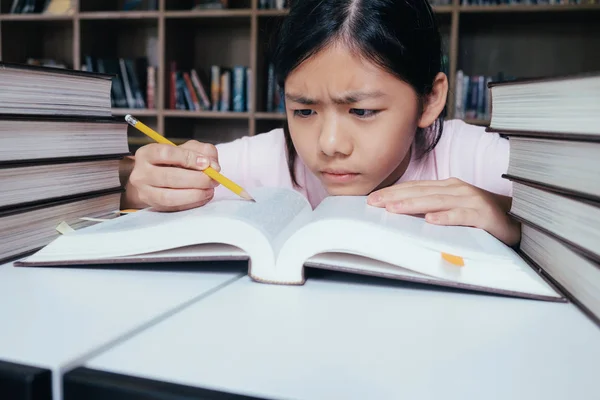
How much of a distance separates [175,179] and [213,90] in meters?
2.31

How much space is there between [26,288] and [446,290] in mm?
417

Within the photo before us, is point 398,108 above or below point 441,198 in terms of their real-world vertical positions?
above

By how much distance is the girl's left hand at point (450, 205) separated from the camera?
682 millimetres

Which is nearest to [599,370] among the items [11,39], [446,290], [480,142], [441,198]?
[446,290]

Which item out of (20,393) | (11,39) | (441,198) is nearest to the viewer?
(20,393)

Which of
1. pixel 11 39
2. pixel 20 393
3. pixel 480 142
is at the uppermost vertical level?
pixel 11 39

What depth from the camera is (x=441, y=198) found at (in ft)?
2.27

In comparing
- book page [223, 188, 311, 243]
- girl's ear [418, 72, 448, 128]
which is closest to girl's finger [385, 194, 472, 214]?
book page [223, 188, 311, 243]

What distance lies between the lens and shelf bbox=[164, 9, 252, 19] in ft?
8.92

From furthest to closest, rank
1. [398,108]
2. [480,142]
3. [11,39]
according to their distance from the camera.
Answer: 1. [11,39]
2. [480,142]
3. [398,108]

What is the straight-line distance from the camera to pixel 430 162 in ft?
3.91

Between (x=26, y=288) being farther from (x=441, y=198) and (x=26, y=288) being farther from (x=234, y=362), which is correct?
(x=441, y=198)

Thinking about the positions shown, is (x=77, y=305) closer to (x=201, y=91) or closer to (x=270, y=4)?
(x=270, y=4)

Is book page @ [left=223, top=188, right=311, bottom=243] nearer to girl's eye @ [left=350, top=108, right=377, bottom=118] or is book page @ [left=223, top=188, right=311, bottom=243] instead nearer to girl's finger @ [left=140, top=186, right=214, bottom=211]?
girl's finger @ [left=140, top=186, right=214, bottom=211]
